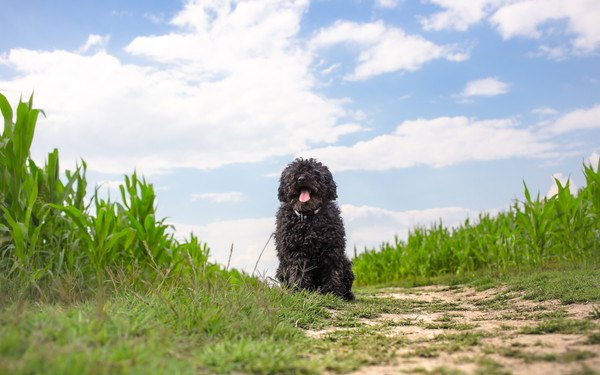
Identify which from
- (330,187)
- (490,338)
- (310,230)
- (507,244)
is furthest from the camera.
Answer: (507,244)

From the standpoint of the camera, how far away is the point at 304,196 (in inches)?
279

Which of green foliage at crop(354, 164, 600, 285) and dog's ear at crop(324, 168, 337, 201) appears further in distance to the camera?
green foliage at crop(354, 164, 600, 285)

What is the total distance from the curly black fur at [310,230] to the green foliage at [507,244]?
4.98 metres

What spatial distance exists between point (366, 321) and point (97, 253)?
10.5 feet

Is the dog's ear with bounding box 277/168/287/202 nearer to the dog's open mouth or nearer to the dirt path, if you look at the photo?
the dog's open mouth

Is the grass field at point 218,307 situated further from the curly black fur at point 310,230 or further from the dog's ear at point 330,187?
the dog's ear at point 330,187

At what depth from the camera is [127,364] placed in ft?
10.2

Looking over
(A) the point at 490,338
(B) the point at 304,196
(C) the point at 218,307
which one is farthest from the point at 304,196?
(A) the point at 490,338

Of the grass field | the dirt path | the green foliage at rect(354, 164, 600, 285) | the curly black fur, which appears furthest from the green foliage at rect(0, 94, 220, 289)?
the green foliage at rect(354, 164, 600, 285)

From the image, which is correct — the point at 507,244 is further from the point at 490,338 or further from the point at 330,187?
the point at 490,338

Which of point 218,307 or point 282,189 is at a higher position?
point 282,189

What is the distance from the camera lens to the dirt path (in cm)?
355

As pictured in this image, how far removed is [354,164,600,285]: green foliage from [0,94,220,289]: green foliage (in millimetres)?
7242

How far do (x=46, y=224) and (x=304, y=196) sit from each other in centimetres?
310
